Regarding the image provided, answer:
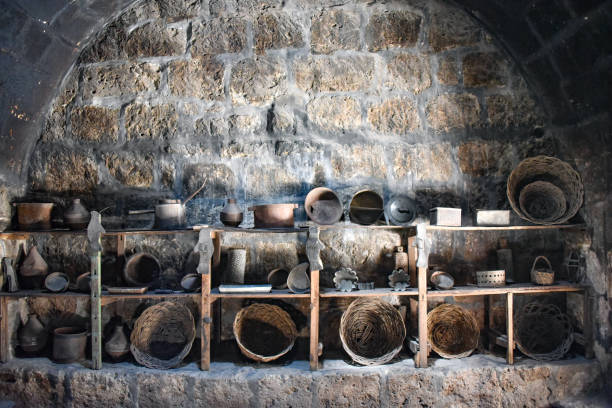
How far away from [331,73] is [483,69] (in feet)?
3.81

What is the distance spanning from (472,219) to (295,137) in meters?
1.46

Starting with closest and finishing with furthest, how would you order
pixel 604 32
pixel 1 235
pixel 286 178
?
pixel 604 32 < pixel 1 235 < pixel 286 178

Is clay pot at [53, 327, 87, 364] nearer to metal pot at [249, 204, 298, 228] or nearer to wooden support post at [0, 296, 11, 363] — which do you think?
wooden support post at [0, 296, 11, 363]

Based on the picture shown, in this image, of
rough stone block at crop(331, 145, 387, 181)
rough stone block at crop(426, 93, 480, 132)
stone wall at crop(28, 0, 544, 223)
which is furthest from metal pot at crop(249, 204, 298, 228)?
rough stone block at crop(426, 93, 480, 132)

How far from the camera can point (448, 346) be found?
283 cm

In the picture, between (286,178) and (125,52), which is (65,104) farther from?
(286,178)

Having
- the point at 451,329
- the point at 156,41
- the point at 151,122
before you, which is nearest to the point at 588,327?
the point at 451,329

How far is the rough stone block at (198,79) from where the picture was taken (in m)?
3.01

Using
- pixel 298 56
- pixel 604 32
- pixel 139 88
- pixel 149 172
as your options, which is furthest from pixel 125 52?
pixel 604 32

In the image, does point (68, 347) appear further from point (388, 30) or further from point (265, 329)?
point (388, 30)

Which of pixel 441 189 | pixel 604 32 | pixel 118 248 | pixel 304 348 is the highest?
pixel 604 32

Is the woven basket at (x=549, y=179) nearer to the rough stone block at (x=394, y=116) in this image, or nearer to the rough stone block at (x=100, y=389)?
the rough stone block at (x=394, y=116)

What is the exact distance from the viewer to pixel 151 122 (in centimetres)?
301

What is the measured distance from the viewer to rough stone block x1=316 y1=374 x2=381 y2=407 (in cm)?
252
